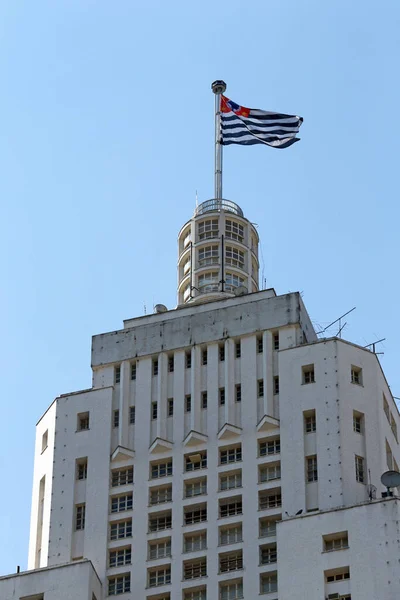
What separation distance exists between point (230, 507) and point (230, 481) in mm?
1553

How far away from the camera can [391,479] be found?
97188mm

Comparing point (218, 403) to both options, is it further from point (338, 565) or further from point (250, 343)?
point (338, 565)

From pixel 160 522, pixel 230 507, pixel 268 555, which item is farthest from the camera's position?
pixel 160 522

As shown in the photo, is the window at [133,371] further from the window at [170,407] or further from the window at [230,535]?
the window at [230,535]

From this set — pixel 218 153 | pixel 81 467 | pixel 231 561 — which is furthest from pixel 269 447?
pixel 218 153

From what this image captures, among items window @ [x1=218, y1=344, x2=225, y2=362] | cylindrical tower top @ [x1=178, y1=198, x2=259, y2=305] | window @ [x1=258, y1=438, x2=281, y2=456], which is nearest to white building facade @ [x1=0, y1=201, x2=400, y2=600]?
window @ [x1=258, y1=438, x2=281, y2=456]

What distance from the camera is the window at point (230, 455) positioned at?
102m

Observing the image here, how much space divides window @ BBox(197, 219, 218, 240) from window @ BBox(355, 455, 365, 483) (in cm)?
2218

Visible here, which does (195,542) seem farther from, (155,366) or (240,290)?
(240,290)

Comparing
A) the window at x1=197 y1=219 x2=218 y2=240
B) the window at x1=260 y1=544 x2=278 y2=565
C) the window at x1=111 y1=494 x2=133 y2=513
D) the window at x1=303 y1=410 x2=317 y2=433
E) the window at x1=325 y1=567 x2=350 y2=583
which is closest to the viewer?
the window at x1=325 y1=567 x2=350 y2=583

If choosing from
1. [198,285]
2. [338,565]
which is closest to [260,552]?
[338,565]

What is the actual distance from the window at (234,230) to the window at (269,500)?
22.1 meters

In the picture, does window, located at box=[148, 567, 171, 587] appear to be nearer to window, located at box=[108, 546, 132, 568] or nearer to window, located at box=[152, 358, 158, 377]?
window, located at box=[108, 546, 132, 568]

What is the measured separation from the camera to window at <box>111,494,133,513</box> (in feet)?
336
